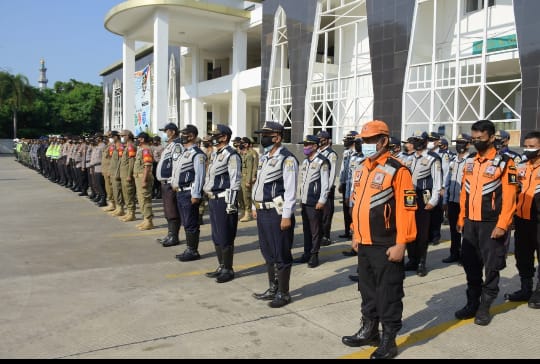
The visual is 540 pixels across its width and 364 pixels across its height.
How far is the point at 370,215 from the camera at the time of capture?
3.65 meters

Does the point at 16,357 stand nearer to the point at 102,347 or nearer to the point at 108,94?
the point at 102,347

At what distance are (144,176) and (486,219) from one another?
6.16m

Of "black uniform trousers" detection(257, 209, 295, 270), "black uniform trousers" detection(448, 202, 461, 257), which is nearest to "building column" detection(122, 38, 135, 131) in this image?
"black uniform trousers" detection(448, 202, 461, 257)

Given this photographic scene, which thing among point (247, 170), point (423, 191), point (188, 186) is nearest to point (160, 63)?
point (247, 170)

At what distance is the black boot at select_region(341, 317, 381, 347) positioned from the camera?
385cm

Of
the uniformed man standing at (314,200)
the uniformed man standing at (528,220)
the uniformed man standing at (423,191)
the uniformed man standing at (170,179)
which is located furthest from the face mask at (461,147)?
the uniformed man standing at (170,179)

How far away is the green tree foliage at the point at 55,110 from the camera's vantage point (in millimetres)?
52312

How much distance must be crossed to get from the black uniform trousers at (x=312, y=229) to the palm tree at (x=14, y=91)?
52991 millimetres

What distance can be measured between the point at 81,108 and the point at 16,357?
60.8 metres

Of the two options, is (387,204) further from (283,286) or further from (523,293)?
(523,293)

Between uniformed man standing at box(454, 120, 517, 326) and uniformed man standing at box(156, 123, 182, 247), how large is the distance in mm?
4526

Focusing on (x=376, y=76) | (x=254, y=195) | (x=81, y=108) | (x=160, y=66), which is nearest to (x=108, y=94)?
(x=81, y=108)

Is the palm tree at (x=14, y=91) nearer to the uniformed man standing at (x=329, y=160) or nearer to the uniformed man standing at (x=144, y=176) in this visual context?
the uniformed man standing at (x=144, y=176)

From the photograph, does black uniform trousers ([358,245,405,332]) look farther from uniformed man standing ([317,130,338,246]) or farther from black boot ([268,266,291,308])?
uniformed man standing ([317,130,338,246])
